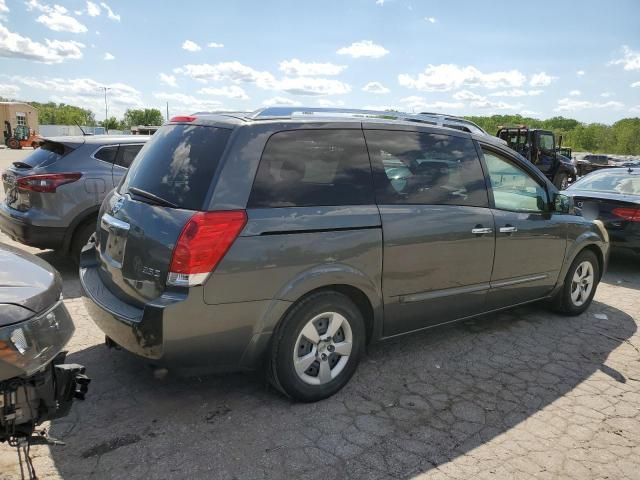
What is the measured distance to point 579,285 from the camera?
5379 millimetres

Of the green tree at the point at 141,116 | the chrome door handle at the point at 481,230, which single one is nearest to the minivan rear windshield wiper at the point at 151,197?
the chrome door handle at the point at 481,230

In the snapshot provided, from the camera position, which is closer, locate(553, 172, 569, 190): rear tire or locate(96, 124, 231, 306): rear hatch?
locate(96, 124, 231, 306): rear hatch

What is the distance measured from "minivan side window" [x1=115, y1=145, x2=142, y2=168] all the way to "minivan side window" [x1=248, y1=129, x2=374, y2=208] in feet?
11.9

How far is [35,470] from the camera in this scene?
8.67 ft

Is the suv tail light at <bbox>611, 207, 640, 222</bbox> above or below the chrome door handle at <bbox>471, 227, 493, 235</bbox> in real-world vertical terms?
below

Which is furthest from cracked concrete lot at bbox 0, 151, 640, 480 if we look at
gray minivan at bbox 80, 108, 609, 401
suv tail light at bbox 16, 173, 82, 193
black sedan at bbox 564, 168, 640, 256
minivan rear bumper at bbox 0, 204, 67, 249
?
black sedan at bbox 564, 168, 640, 256

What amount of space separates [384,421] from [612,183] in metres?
6.64

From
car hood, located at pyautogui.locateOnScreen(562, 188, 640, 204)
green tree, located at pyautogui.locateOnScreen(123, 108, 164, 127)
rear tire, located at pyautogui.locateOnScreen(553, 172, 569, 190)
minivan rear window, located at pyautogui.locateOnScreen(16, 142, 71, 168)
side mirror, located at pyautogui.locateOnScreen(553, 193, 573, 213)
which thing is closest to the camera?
side mirror, located at pyautogui.locateOnScreen(553, 193, 573, 213)

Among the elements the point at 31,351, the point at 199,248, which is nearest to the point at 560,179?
the point at 199,248

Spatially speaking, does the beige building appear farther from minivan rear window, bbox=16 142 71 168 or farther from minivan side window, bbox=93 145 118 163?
minivan side window, bbox=93 145 118 163

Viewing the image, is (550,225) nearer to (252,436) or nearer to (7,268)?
(252,436)

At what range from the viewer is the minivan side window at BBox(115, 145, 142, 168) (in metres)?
6.25

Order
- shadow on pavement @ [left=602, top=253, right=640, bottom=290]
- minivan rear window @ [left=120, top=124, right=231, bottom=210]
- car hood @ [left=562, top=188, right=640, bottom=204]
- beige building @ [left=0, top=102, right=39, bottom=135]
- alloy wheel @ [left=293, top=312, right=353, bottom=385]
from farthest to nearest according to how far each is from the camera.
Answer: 1. beige building @ [left=0, top=102, right=39, bottom=135]
2. car hood @ [left=562, top=188, right=640, bottom=204]
3. shadow on pavement @ [left=602, top=253, right=640, bottom=290]
4. alloy wheel @ [left=293, top=312, right=353, bottom=385]
5. minivan rear window @ [left=120, top=124, right=231, bottom=210]

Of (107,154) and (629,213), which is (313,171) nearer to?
(107,154)
